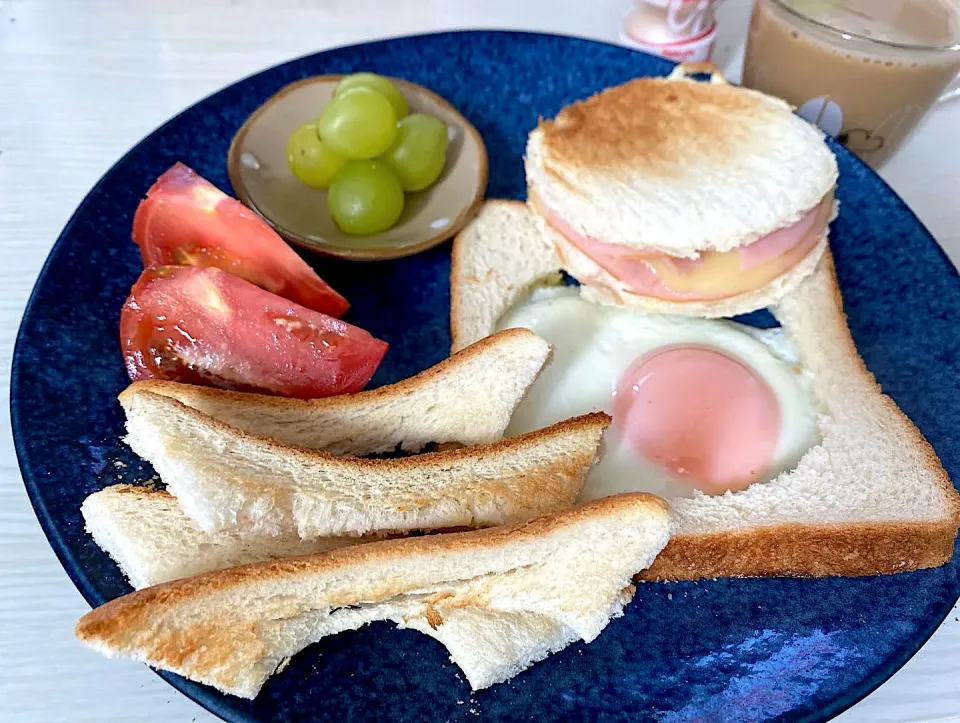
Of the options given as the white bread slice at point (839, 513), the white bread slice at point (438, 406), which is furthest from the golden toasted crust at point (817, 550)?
the white bread slice at point (438, 406)

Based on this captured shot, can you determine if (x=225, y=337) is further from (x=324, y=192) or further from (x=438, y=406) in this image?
(x=324, y=192)

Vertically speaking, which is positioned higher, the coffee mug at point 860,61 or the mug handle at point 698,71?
the coffee mug at point 860,61

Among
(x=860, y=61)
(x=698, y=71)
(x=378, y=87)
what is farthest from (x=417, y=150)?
(x=860, y=61)

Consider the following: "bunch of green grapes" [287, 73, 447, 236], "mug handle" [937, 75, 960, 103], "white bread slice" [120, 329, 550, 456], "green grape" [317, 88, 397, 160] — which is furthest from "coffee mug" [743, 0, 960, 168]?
"white bread slice" [120, 329, 550, 456]

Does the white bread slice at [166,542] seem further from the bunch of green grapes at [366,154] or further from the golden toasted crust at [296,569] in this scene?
the bunch of green grapes at [366,154]

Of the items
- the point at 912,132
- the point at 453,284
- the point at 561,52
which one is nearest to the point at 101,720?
the point at 453,284

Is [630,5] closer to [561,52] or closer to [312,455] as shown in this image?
[561,52]
